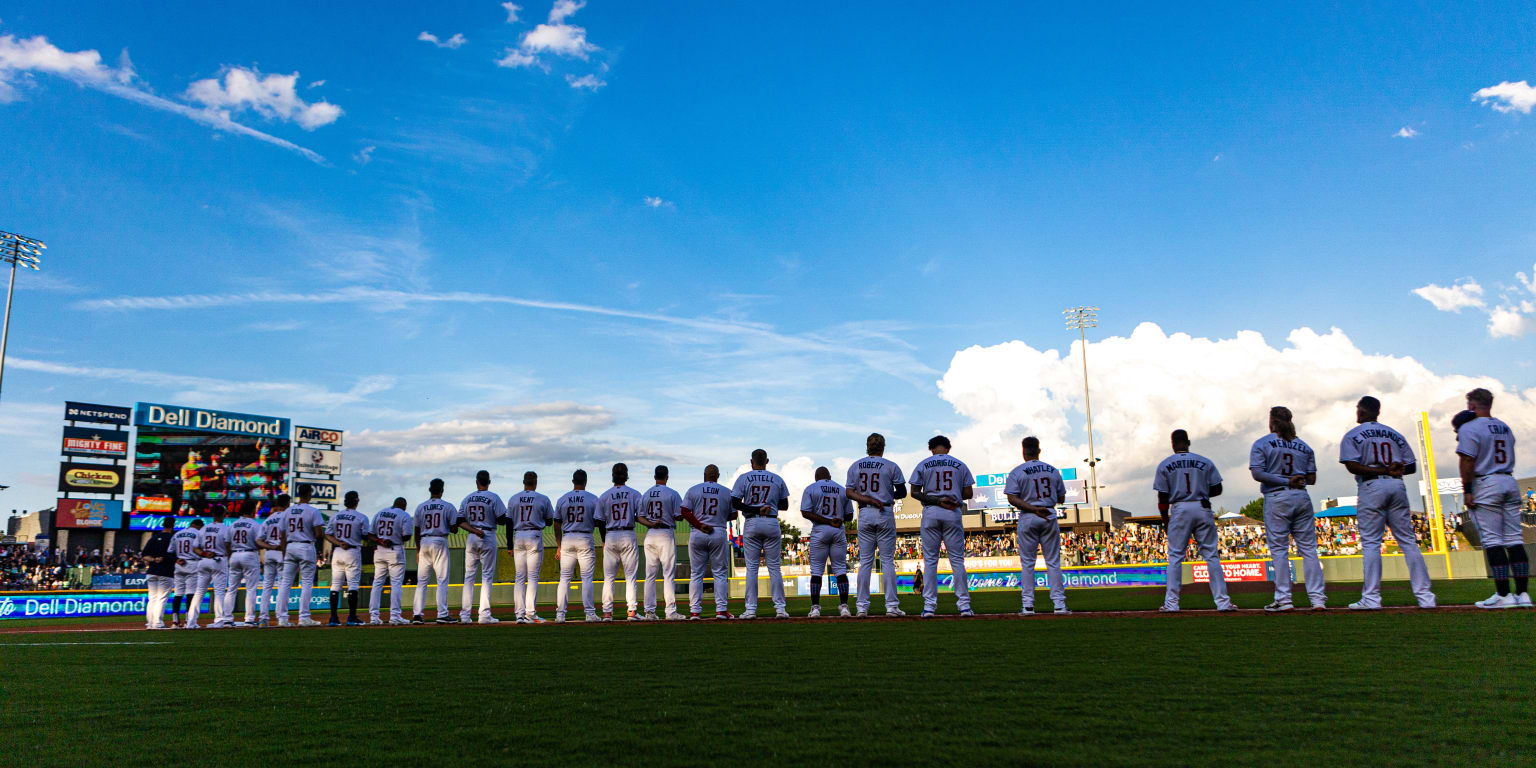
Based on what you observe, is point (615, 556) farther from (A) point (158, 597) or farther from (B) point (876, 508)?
(A) point (158, 597)

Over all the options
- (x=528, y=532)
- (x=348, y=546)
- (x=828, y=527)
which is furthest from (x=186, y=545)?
(x=828, y=527)

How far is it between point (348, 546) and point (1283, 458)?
493 inches

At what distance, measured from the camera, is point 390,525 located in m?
13.8

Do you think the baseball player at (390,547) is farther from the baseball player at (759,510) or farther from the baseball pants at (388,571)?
the baseball player at (759,510)

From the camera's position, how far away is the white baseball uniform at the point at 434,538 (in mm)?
13398

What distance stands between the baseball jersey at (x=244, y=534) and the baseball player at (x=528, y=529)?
192 inches

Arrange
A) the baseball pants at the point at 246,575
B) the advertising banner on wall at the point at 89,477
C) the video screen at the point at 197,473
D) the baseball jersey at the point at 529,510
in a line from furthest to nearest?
the advertising banner on wall at the point at 89,477
the video screen at the point at 197,473
the baseball pants at the point at 246,575
the baseball jersey at the point at 529,510

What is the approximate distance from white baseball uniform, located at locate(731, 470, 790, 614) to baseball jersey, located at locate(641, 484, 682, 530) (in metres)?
0.92

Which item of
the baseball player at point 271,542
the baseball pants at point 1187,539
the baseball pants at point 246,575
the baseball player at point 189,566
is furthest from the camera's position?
the baseball player at point 189,566

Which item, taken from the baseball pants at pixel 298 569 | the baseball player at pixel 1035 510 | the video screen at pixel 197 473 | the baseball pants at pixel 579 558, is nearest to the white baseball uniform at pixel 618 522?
the baseball pants at pixel 579 558

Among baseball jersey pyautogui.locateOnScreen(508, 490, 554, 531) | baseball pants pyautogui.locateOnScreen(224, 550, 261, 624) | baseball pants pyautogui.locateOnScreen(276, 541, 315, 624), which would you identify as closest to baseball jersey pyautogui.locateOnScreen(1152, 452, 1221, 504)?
baseball jersey pyautogui.locateOnScreen(508, 490, 554, 531)

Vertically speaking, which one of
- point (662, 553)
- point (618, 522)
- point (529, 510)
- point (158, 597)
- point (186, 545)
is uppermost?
point (529, 510)

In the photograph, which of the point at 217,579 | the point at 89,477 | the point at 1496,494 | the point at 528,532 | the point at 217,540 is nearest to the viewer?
the point at 1496,494

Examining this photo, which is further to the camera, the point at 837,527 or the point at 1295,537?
the point at 837,527
